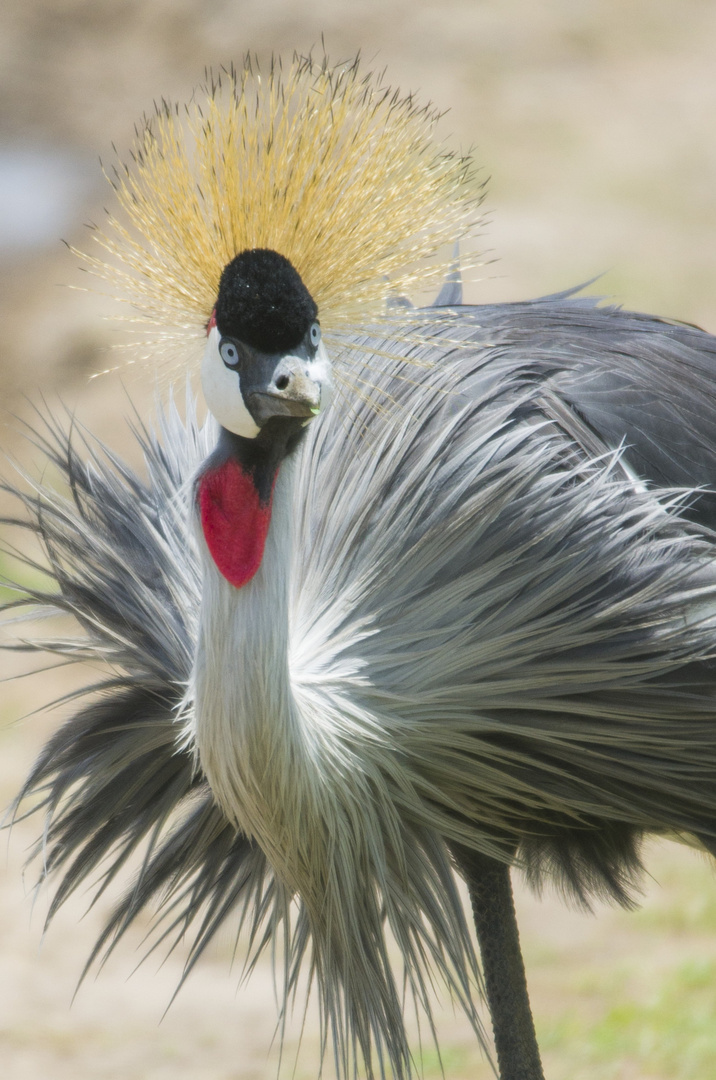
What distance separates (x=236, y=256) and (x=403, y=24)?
4.47 meters

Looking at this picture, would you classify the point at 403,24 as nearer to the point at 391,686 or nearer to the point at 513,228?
the point at 513,228

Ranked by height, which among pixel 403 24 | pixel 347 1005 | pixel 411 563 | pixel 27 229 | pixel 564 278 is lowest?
pixel 347 1005

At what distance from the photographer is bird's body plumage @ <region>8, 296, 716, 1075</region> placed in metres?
1.26

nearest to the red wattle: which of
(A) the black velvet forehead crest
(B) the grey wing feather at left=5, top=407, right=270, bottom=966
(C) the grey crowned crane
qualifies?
(C) the grey crowned crane

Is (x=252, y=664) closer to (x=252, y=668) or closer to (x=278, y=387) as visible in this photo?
(x=252, y=668)

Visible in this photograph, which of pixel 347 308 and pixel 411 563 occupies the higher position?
pixel 347 308

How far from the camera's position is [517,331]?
1.54 meters

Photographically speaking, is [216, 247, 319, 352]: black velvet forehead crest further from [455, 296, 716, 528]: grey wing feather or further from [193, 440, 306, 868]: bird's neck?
[455, 296, 716, 528]: grey wing feather

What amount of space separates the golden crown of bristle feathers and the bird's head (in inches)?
2.4

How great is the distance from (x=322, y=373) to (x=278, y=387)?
0.18ft

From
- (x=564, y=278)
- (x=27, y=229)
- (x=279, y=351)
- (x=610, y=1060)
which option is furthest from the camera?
(x=27, y=229)

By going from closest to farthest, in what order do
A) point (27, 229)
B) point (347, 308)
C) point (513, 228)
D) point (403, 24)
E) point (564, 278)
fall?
point (347, 308) → point (564, 278) → point (513, 228) → point (27, 229) → point (403, 24)

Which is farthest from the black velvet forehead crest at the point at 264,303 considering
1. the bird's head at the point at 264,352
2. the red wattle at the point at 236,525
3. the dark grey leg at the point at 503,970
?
the dark grey leg at the point at 503,970

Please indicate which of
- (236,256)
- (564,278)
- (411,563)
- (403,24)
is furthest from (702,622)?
(403,24)
